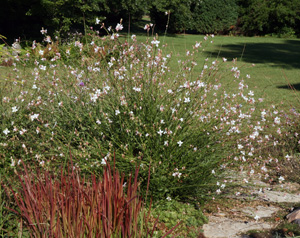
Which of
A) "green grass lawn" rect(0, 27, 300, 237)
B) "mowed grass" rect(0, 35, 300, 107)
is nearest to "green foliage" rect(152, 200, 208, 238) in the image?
"green grass lawn" rect(0, 27, 300, 237)

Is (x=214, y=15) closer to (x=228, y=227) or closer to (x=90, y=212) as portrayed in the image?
(x=228, y=227)

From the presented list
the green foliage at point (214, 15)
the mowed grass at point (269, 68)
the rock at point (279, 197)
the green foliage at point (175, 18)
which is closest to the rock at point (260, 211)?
the rock at point (279, 197)

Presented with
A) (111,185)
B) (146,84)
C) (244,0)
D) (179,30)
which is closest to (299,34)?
(244,0)

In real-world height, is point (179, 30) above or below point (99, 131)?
below

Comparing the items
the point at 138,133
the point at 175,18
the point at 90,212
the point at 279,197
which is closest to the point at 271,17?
the point at 175,18

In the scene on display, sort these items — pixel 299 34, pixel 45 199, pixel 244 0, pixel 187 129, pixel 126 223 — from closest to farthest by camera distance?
pixel 126 223 < pixel 45 199 < pixel 187 129 < pixel 299 34 < pixel 244 0

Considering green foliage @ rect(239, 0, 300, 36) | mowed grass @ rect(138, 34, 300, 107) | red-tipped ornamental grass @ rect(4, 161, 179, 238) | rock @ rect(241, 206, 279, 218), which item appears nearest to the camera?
red-tipped ornamental grass @ rect(4, 161, 179, 238)

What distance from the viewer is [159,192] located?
11.4ft

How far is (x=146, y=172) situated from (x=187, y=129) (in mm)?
678

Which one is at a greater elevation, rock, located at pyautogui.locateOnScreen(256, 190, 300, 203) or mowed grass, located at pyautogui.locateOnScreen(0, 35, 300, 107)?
rock, located at pyautogui.locateOnScreen(256, 190, 300, 203)

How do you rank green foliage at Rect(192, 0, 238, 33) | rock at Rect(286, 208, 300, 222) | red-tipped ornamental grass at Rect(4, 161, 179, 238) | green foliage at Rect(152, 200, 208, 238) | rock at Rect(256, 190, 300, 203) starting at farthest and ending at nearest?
green foliage at Rect(192, 0, 238, 33)
rock at Rect(256, 190, 300, 203)
rock at Rect(286, 208, 300, 222)
green foliage at Rect(152, 200, 208, 238)
red-tipped ornamental grass at Rect(4, 161, 179, 238)

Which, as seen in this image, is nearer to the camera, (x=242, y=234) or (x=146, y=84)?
(x=242, y=234)

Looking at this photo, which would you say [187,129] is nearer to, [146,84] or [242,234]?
[146,84]

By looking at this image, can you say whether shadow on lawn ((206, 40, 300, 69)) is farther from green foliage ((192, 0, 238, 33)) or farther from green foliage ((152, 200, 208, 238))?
green foliage ((152, 200, 208, 238))
